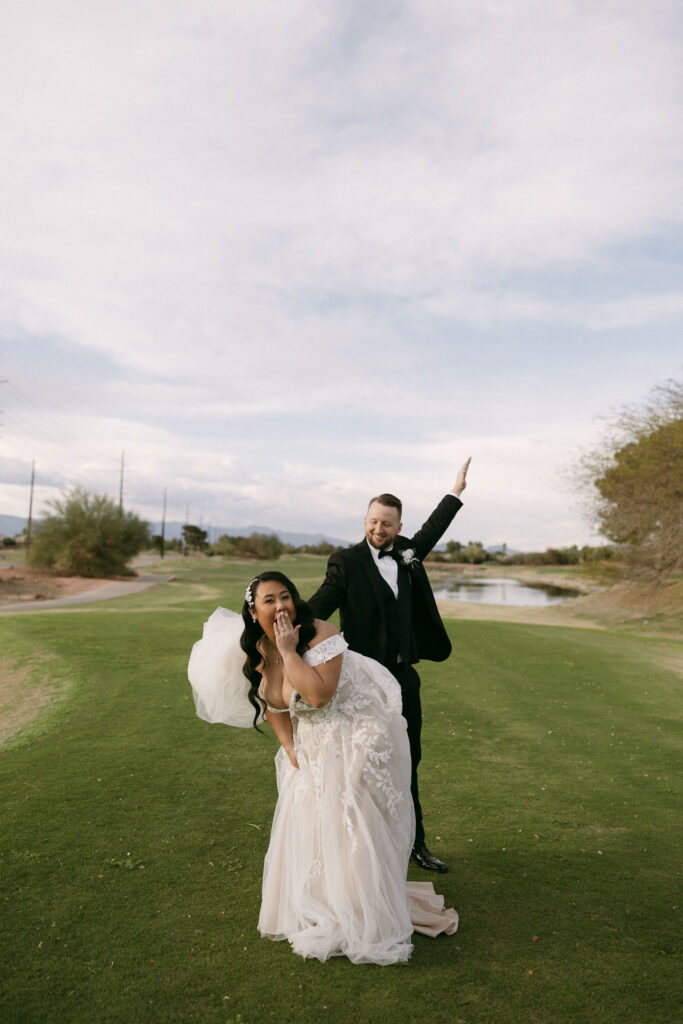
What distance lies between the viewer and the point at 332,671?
3.80 meters

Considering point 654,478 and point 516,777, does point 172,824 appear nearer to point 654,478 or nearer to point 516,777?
point 516,777

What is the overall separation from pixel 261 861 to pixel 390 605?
203cm

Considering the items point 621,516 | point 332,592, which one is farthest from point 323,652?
point 621,516

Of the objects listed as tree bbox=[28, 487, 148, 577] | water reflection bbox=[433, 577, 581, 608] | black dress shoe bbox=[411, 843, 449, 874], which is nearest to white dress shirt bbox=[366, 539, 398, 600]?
black dress shoe bbox=[411, 843, 449, 874]

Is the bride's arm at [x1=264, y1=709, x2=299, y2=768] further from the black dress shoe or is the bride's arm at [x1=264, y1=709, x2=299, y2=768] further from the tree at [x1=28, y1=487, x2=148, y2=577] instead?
the tree at [x1=28, y1=487, x2=148, y2=577]

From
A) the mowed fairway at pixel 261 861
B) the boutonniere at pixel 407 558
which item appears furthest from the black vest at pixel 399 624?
the mowed fairway at pixel 261 861

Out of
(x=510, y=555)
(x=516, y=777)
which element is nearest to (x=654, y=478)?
(x=516, y=777)

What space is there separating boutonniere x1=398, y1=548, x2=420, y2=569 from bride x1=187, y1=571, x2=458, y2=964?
3.27ft

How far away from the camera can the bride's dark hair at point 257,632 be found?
3877 mm

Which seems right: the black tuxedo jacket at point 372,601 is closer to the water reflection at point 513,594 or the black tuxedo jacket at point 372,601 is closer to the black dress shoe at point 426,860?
the black dress shoe at point 426,860

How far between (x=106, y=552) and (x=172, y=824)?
4343cm

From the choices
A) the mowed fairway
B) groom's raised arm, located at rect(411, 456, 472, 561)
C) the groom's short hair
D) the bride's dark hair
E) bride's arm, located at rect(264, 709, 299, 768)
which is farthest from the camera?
groom's raised arm, located at rect(411, 456, 472, 561)

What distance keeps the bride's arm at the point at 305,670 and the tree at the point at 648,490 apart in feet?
92.6

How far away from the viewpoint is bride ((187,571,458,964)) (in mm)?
3719
